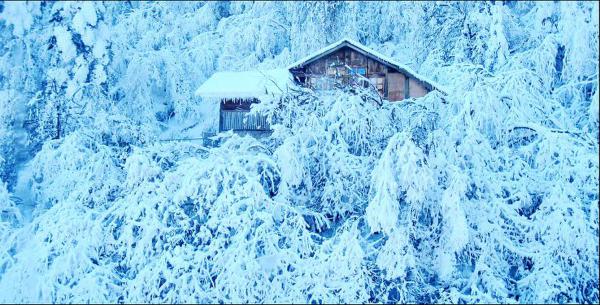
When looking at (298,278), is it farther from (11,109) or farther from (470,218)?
(11,109)

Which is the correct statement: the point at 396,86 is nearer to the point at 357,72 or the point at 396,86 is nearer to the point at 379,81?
the point at 379,81

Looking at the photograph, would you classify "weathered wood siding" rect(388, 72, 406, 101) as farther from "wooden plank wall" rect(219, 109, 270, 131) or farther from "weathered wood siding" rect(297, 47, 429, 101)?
"wooden plank wall" rect(219, 109, 270, 131)

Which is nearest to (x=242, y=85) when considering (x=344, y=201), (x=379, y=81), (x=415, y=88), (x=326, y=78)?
(x=326, y=78)

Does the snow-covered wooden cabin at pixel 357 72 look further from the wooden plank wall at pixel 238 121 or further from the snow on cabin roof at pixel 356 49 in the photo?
the wooden plank wall at pixel 238 121

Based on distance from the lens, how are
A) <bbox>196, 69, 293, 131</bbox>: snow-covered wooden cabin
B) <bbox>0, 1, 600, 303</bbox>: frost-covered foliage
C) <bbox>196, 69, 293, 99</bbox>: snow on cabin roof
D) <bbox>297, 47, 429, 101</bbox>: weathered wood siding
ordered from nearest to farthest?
<bbox>0, 1, 600, 303</bbox>: frost-covered foliage < <bbox>196, 69, 293, 99</bbox>: snow on cabin roof < <bbox>196, 69, 293, 131</bbox>: snow-covered wooden cabin < <bbox>297, 47, 429, 101</bbox>: weathered wood siding

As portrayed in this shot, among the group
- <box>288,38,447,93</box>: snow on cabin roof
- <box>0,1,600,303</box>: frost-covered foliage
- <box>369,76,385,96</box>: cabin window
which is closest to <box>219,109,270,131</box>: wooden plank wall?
<box>288,38,447,93</box>: snow on cabin roof
